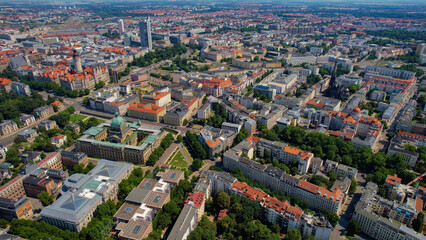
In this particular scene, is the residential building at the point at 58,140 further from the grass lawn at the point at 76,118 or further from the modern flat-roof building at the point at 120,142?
the grass lawn at the point at 76,118

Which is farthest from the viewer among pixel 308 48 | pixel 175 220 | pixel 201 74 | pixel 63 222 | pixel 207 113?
pixel 308 48

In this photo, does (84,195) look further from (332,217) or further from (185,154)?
(332,217)

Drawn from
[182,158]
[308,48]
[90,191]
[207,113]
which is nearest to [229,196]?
[182,158]

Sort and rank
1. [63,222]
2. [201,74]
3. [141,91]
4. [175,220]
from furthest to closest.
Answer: [201,74]
[141,91]
[175,220]
[63,222]

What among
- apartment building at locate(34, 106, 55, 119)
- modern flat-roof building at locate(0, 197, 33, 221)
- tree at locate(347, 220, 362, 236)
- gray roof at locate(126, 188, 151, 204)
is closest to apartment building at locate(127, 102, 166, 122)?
apartment building at locate(34, 106, 55, 119)

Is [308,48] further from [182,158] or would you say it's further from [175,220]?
[175,220]
